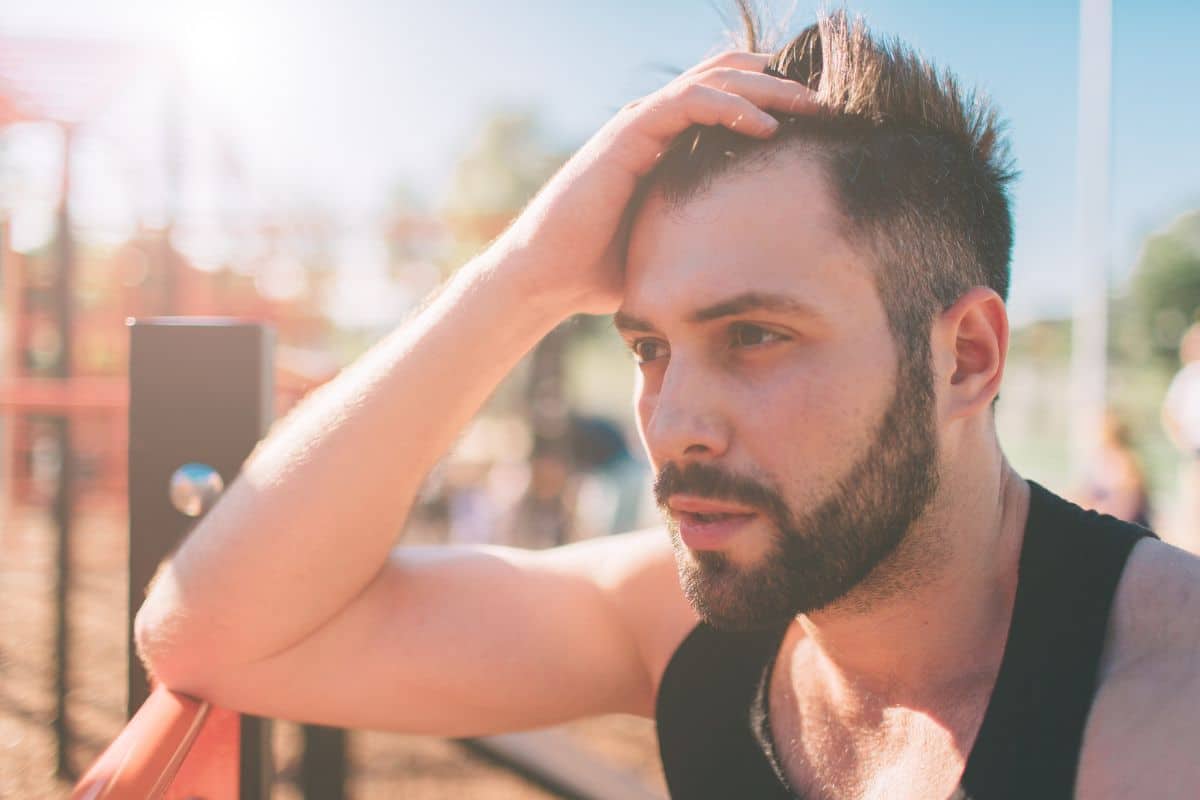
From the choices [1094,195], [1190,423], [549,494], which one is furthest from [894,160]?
[1094,195]

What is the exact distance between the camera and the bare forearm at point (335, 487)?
146cm

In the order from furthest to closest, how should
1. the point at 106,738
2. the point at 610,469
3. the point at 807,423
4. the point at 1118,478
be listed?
the point at 610,469
the point at 1118,478
the point at 106,738
the point at 807,423

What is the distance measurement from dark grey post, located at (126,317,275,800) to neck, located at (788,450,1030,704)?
0.99 metres

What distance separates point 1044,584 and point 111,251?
11009 mm

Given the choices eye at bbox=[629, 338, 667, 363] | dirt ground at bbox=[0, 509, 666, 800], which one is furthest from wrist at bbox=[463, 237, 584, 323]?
dirt ground at bbox=[0, 509, 666, 800]

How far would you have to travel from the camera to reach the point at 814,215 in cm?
137

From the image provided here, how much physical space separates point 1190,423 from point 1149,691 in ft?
15.0

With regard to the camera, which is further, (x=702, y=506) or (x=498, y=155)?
(x=498, y=155)

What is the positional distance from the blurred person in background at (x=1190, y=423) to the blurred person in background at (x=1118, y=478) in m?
0.25

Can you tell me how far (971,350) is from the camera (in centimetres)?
149

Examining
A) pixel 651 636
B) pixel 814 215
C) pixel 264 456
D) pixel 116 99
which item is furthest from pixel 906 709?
pixel 116 99

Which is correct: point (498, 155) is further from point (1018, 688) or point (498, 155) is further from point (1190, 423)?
point (1018, 688)

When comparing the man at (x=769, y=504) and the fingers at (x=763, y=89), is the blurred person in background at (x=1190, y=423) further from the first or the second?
the fingers at (x=763, y=89)

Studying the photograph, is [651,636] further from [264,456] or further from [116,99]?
[116,99]
